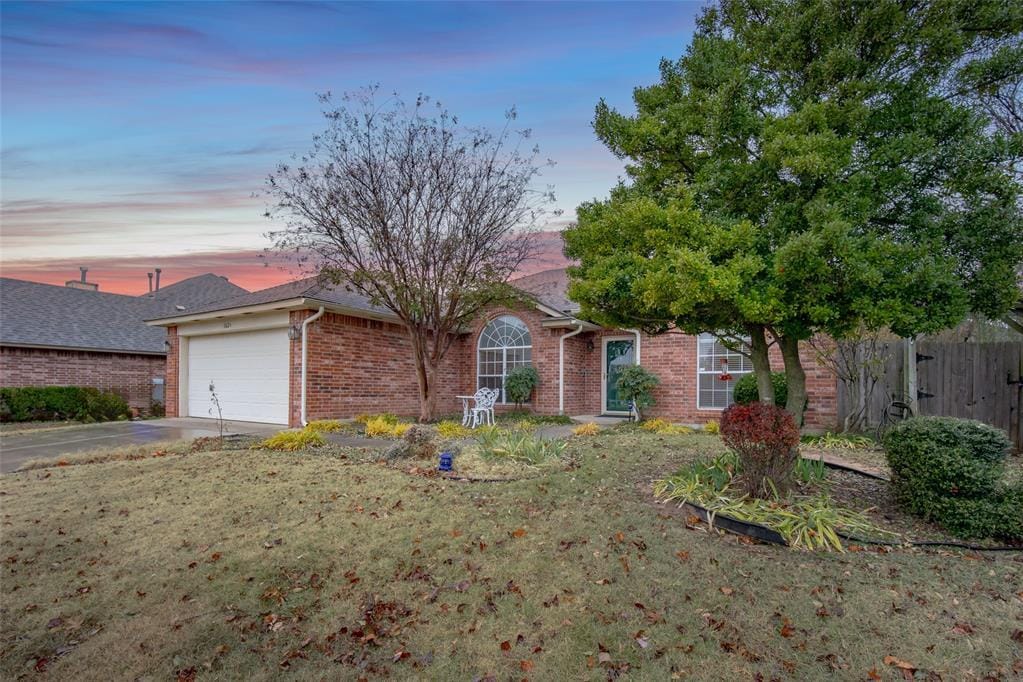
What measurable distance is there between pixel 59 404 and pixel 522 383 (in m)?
12.7

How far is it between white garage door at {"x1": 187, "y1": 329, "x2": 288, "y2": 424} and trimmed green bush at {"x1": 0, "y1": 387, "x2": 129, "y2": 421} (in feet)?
8.38

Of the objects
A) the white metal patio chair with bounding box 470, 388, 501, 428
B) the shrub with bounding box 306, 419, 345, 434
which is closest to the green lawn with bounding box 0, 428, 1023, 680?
the shrub with bounding box 306, 419, 345, 434

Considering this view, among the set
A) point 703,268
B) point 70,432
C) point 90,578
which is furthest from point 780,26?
point 70,432

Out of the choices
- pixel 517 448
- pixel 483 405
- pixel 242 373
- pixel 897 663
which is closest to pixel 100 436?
pixel 242 373

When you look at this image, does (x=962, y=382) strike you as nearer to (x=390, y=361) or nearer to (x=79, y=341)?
(x=390, y=361)

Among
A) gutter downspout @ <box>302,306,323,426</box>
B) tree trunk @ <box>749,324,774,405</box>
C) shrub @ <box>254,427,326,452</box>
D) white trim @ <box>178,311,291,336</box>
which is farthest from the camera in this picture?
white trim @ <box>178,311,291,336</box>

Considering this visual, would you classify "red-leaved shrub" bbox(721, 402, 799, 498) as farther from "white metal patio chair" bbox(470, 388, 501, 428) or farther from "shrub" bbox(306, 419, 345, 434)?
"shrub" bbox(306, 419, 345, 434)

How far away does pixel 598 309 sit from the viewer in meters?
5.67

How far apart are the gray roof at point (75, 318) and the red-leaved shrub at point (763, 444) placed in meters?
17.4

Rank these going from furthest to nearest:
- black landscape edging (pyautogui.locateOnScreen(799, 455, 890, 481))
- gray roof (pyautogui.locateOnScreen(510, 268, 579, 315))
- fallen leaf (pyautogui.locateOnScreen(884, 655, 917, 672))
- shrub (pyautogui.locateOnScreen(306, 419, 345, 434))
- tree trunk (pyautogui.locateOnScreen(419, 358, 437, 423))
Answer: gray roof (pyautogui.locateOnScreen(510, 268, 579, 315)) → tree trunk (pyautogui.locateOnScreen(419, 358, 437, 423)) → shrub (pyautogui.locateOnScreen(306, 419, 345, 434)) → black landscape edging (pyautogui.locateOnScreen(799, 455, 890, 481)) → fallen leaf (pyautogui.locateOnScreen(884, 655, 917, 672))

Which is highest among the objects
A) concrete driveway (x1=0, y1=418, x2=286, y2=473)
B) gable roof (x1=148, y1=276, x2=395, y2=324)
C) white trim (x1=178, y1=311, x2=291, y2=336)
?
gable roof (x1=148, y1=276, x2=395, y2=324)

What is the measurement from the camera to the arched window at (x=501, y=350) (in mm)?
14617

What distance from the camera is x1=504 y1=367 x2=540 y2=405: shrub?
13.7m

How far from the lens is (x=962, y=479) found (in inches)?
158
